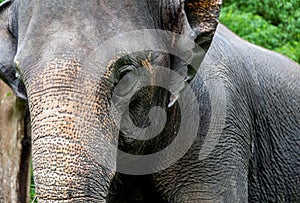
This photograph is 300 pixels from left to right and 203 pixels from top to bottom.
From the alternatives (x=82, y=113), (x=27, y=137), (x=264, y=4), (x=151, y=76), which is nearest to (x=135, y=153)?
(x=151, y=76)

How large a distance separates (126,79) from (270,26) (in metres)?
6.51

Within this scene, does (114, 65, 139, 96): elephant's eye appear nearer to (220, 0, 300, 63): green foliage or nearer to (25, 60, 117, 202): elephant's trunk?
(25, 60, 117, 202): elephant's trunk

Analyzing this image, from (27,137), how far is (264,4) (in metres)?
4.94

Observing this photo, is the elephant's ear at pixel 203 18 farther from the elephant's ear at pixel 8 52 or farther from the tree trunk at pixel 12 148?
the tree trunk at pixel 12 148

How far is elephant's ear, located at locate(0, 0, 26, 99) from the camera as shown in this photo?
364 cm

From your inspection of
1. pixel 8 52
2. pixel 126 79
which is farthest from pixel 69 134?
pixel 8 52

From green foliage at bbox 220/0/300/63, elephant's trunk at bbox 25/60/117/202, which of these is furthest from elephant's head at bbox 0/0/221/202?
green foliage at bbox 220/0/300/63

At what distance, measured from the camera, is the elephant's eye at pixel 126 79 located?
129 inches

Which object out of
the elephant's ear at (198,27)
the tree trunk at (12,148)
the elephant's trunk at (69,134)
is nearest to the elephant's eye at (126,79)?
the elephant's trunk at (69,134)

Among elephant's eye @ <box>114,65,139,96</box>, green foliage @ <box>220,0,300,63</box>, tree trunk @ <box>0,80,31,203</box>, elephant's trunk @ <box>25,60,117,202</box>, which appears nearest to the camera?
elephant's trunk @ <box>25,60,117,202</box>

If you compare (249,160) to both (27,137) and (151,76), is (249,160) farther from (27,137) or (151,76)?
(27,137)

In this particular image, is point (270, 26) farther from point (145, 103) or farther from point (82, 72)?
point (82, 72)

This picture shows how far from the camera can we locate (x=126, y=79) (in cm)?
332

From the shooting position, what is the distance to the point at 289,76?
493cm
